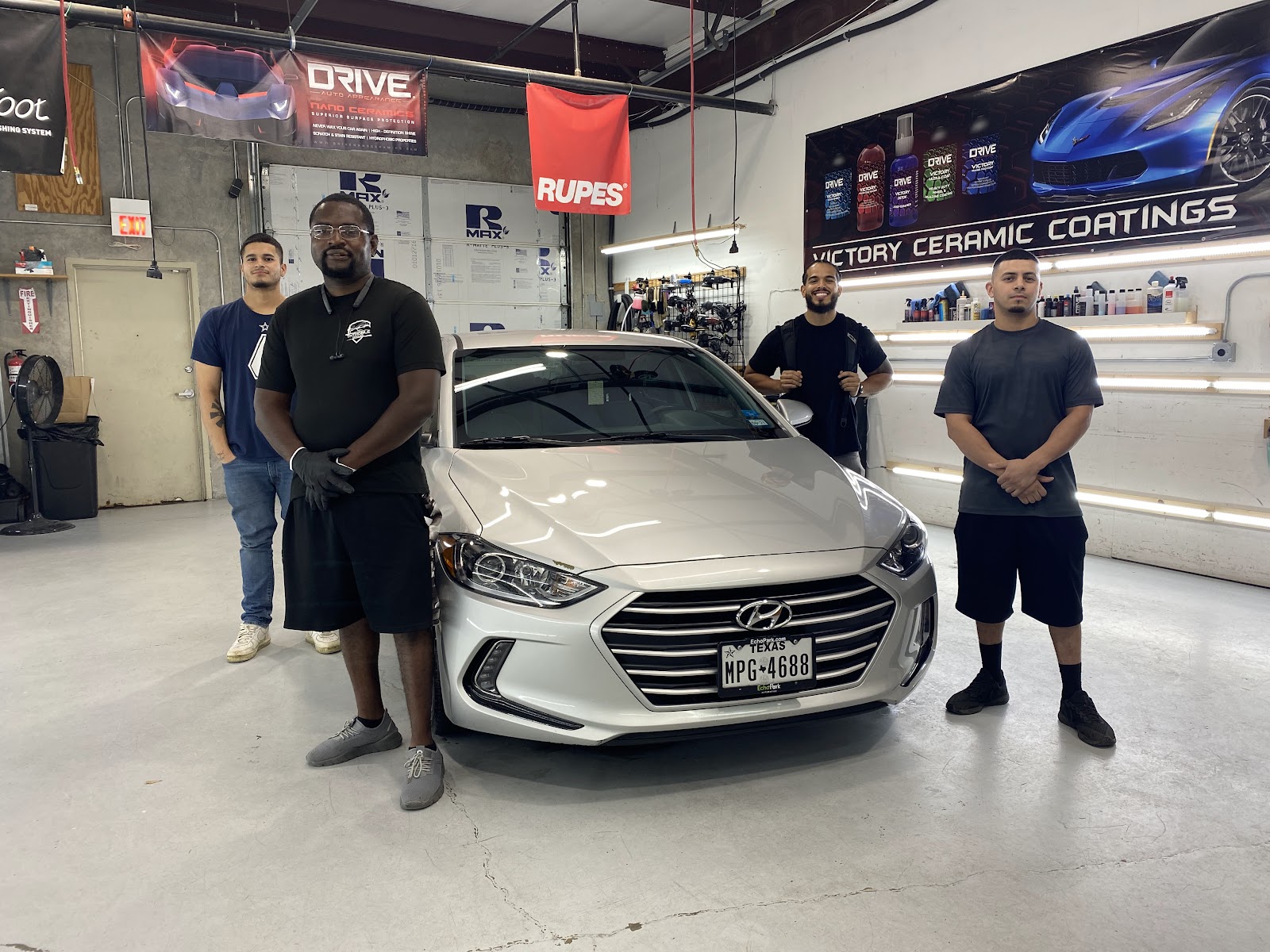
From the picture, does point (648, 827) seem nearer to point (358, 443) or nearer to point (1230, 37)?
point (358, 443)

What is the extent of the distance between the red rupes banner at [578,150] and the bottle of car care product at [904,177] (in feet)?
6.45

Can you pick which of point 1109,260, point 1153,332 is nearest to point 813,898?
point 1153,332

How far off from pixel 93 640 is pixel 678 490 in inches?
117

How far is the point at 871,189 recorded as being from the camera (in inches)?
265

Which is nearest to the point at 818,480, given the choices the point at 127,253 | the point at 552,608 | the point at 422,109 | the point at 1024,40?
the point at 552,608

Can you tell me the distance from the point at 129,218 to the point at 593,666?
24.4 ft

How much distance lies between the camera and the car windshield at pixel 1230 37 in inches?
175

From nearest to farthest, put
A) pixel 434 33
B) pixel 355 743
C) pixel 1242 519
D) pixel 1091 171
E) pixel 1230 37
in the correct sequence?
pixel 355 743 < pixel 1230 37 < pixel 1242 519 < pixel 1091 171 < pixel 434 33

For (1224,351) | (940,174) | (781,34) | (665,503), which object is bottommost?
(665,503)

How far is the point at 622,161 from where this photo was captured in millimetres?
6703

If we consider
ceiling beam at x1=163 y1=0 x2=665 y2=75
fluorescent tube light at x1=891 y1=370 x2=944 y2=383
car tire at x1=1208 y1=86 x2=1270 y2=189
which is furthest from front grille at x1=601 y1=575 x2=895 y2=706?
ceiling beam at x1=163 y1=0 x2=665 y2=75

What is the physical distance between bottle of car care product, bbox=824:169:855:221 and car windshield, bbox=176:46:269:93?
4.16 m

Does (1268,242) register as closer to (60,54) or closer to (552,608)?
(552,608)

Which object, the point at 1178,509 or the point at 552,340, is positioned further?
the point at 1178,509
